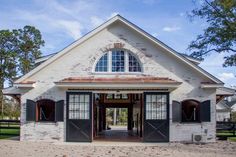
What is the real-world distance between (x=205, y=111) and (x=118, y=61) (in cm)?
525

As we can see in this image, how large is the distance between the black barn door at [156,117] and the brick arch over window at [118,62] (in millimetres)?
1684

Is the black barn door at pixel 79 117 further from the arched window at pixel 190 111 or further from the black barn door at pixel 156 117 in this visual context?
the arched window at pixel 190 111

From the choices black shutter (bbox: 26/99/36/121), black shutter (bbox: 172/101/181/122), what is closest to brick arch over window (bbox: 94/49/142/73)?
black shutter (bbox: 172/101/181/122)

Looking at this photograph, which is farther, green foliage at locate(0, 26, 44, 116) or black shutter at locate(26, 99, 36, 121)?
green foliage at locate(0, 26, 44, 116)

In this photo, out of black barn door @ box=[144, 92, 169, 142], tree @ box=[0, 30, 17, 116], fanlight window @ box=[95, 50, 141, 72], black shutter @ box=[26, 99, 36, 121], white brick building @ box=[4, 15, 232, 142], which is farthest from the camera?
tree @ box=[0, 30, 17, 116]

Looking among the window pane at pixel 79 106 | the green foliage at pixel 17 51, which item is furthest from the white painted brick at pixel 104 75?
the green foliage at pixel 17 51

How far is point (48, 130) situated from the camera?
2200cm

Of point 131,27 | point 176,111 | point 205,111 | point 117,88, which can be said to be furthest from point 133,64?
point 205,111

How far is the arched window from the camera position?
2209 centimetres

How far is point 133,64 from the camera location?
73.4 feet

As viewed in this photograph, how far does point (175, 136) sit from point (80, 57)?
646 cm

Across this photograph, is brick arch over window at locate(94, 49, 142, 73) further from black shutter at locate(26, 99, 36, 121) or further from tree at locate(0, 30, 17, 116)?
tree at locate(0, 30, 17, 116)

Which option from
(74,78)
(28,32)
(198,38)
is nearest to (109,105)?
(198,38)

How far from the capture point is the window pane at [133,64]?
22.3 meters
